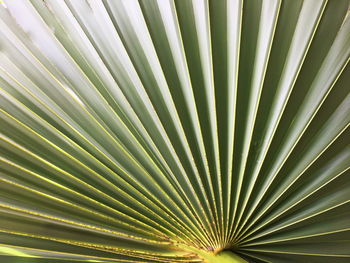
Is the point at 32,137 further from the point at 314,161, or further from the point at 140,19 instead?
the point at 314,161

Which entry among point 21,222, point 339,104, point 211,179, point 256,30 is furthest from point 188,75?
point 21,222

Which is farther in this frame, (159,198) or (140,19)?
(159,198)

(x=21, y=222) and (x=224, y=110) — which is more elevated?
(x=224, y=110)

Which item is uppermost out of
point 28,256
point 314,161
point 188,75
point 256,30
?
point 256,30

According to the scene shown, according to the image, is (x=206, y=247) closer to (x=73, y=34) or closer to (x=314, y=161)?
(x=314, y=161)

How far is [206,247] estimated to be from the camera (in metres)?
1.05

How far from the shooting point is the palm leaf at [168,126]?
36.2 inches

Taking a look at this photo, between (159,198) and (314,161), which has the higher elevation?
(314,161)

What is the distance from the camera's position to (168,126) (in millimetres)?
1030

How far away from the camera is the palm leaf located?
0.92 meters

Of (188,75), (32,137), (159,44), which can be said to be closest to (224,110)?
(188,75)

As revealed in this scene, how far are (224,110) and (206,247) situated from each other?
1.39 feet

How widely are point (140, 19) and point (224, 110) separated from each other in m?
0.35

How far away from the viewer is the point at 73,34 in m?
0.97
